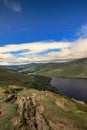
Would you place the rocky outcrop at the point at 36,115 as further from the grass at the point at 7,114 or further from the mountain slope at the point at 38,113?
the grass at the point at 7,114

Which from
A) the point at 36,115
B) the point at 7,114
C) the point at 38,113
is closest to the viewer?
the point at 36,115

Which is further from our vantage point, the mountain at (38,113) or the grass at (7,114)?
the mountain at (38,113)

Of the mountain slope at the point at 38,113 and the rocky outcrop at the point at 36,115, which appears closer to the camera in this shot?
the rocky outcrop at the point at 36,115

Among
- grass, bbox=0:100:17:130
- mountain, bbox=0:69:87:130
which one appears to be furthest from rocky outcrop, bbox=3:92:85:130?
grass, bbox=0:100:17:130

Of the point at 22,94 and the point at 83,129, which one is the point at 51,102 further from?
the point at 83,129

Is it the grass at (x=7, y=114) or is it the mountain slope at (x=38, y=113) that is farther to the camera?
the mountain slope at (x=38, y=113)

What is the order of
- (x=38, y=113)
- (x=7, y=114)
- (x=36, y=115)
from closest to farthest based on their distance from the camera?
1. (x=36, y=115)
2. (x=7, y=114)
3. (x=38, y=113)

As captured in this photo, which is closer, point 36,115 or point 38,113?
point 36,115

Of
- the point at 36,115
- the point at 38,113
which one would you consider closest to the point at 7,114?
the point at 36,115

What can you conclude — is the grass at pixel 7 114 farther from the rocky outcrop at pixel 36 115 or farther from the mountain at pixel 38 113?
the rocky outcrop at pixel 36 115

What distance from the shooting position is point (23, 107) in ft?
288

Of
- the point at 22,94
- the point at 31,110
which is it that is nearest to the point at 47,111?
the point at 31,110

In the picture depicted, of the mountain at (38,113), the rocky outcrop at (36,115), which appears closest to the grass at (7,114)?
the mountain at (38,113)

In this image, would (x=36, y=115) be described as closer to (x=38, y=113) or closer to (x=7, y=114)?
(x=38, y=113)
